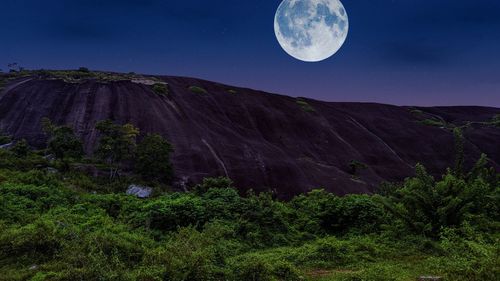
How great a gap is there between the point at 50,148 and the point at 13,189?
34.0ft

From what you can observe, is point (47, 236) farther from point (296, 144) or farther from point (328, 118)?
point (328, 118)

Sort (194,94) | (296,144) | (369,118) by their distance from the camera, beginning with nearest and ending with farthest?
(296,144) → (194,94) → (369,118)

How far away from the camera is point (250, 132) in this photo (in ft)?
144

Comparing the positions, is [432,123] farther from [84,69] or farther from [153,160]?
[84,69]

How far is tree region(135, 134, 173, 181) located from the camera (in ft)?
86.4

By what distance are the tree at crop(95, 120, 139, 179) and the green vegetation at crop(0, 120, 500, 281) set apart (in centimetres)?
352

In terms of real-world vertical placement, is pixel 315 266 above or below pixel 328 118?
below

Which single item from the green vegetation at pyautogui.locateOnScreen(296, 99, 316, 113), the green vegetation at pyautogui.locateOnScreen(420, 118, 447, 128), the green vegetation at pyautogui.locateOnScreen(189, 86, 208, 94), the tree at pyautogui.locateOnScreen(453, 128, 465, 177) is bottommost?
the tree at pyautogui.locateOnScreen(453, 128, 465, 177)

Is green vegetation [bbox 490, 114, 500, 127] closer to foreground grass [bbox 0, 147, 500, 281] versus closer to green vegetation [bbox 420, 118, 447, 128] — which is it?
green vegetation [bbox 420, 118, 447, 128]

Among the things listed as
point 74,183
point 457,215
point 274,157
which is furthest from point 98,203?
point 274,157

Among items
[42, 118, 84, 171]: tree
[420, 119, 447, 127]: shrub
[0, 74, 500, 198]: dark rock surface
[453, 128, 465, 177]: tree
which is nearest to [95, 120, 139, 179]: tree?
[42, 118, 84, 171]: tree

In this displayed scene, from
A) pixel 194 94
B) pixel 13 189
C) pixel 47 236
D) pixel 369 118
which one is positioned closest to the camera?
pixel 47 236

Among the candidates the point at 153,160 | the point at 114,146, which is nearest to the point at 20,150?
the point at 114,146

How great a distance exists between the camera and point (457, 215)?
13797 mm
